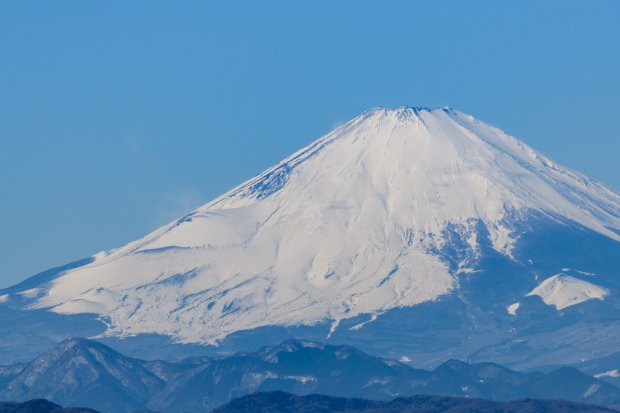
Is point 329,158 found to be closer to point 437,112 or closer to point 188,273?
point 437,112

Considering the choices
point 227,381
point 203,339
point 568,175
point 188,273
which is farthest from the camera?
point 568,175

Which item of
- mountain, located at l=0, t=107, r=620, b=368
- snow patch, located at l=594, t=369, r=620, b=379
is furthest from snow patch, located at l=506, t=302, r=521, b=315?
snow patch, located at l=594, t=369, r=620, b=379

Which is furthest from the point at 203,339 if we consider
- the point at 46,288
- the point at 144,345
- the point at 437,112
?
the point at 437,112

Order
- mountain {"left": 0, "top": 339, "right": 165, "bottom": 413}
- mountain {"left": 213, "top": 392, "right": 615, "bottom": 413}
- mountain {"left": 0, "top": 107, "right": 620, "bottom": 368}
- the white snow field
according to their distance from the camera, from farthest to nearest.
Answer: the white snow field, mountain {"left": 0, "top": 107, "right": 620, "bottom": 368}, mountain {"left": 0, "top": 339, "right": 165, "bottom": 413}, mountain {"left": 213, "top": 392, "right": 615, "bottom": 413}

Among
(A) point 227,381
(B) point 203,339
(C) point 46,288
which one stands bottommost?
(A) point 227,381

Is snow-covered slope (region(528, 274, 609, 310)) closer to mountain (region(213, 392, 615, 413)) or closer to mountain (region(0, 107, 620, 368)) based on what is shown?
mountain (region(0, 107, 620, 368))

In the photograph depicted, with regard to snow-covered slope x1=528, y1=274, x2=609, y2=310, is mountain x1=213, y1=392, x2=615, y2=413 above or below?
below

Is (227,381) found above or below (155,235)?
below
